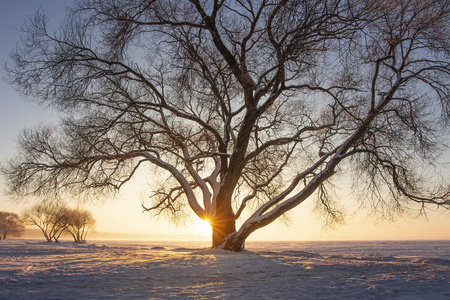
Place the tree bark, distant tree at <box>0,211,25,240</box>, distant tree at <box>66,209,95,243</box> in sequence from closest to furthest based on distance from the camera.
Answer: the tree bark → distant tree at <box>66,209,95,243</box> → distant tree at <box>0,211,25,240</box>

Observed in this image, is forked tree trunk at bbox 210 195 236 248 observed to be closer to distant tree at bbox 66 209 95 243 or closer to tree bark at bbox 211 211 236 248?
tree bark at bbox 211 211 236 248

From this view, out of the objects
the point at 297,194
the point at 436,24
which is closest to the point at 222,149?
the point at 297,194

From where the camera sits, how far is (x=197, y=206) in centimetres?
1244

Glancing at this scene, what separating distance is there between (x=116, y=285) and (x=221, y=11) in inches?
332

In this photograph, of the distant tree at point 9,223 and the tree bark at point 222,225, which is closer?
the tree bark at point 222,225

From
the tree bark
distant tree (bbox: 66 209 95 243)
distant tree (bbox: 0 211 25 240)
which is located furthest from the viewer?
distant tree (bbox: 0 211 25 240)

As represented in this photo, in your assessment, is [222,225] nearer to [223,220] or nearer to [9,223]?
[223,220]

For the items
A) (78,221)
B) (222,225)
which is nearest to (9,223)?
(78,221)

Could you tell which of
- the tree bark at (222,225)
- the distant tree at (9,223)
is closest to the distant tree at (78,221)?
the distant tree at (9,223)

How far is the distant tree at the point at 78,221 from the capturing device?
49691mm

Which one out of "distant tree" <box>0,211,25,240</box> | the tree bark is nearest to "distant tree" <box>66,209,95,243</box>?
"distant tree" <box>0,211,25,240</box>

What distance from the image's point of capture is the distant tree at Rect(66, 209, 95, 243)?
49.7 meters

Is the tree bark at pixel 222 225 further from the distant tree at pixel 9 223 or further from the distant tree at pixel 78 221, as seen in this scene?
the distant tree at pixel 9 223

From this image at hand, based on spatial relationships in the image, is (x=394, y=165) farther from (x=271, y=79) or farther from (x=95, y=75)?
(x=95, y=75)
